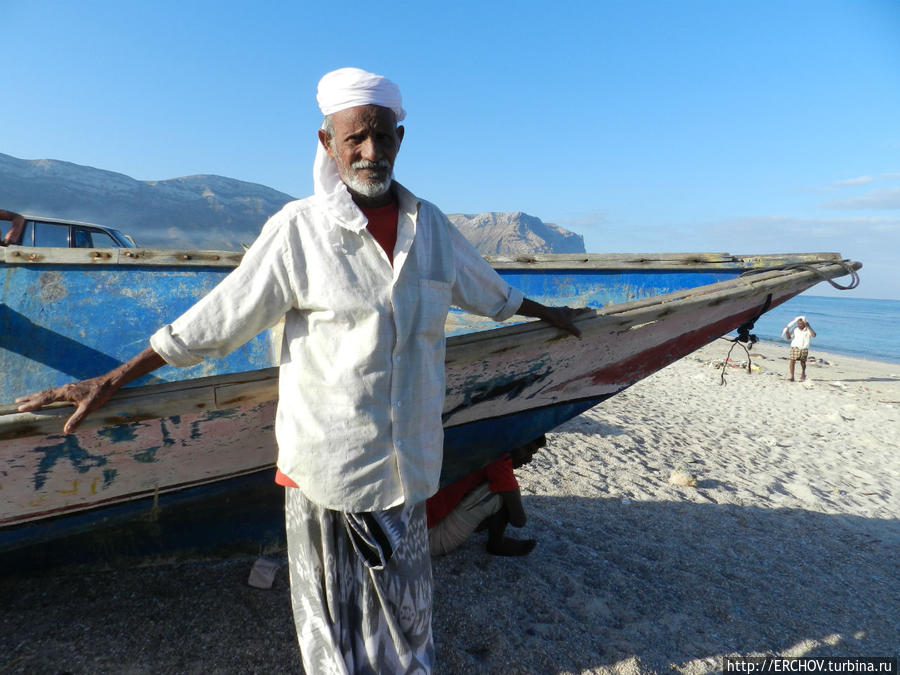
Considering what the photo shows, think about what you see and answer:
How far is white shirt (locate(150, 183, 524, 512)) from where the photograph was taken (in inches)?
52.4

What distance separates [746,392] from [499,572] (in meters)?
9.14

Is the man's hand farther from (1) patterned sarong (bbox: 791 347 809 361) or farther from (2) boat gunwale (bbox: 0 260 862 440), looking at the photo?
(1) patterned sarong (bbox: 791 347 809 361)

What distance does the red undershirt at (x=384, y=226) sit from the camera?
4.73 feet

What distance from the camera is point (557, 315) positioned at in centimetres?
216

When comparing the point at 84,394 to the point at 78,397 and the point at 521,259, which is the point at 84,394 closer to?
the point at 78,397

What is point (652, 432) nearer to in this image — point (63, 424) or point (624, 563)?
point (624, 563)

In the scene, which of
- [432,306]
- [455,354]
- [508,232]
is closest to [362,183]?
[432,306]

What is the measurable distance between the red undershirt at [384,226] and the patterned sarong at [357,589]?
181 millimetres

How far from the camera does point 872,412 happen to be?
9258 millimetres

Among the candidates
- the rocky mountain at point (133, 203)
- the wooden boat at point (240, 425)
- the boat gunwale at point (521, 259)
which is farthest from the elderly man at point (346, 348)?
the rocky mountain at point (133, 203)

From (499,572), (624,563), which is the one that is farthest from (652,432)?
(499,572)

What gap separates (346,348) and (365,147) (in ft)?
1.69

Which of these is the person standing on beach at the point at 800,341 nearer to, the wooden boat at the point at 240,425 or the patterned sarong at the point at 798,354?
the patterned sarong at the point at 798,354

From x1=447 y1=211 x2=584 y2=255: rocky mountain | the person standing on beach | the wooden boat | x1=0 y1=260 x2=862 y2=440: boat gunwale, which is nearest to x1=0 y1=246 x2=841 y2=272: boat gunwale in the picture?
the wooden boat
